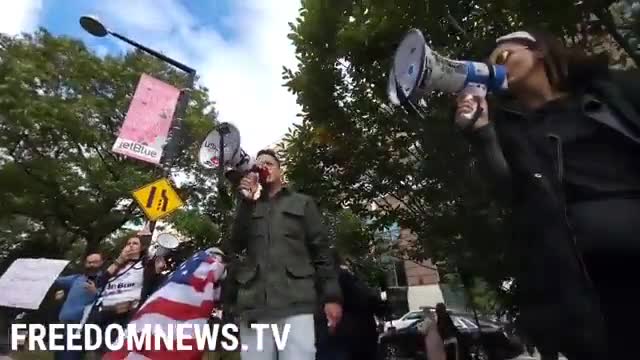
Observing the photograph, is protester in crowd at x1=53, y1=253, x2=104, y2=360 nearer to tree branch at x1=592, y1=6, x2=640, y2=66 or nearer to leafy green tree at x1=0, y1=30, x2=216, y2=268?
tree branch at x1=592, y1=6, x2=640, y2=66

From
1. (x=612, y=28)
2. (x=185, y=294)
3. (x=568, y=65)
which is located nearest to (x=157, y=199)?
(x=185, y=294)

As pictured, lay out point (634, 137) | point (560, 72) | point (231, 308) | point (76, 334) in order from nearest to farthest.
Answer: point (634, 137)
point (560, 72)
point (231, 308)
point (76, 334)

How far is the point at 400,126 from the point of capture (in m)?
8.51

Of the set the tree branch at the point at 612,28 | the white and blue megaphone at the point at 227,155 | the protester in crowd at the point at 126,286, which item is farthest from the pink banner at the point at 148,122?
the tree branch at the point at 612,28

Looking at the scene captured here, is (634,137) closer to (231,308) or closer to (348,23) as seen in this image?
(231,308)

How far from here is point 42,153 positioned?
2306 cm

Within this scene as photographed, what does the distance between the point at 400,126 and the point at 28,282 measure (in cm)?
489

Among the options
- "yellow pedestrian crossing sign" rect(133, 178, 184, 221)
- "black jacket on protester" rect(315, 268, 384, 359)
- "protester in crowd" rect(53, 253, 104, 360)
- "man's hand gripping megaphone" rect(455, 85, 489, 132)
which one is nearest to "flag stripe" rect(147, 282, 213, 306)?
"protester in crowd" rect(53, 253, 104, 360)

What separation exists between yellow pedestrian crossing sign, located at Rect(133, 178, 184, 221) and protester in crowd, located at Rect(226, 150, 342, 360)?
3.73 metres

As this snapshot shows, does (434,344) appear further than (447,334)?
No

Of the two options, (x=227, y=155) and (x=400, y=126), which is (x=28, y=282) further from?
(x=400, y=126)

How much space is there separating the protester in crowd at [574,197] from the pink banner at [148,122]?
21.2 feet

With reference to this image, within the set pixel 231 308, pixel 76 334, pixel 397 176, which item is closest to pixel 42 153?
pixel 397 176

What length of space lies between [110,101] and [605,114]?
76.6 feet
